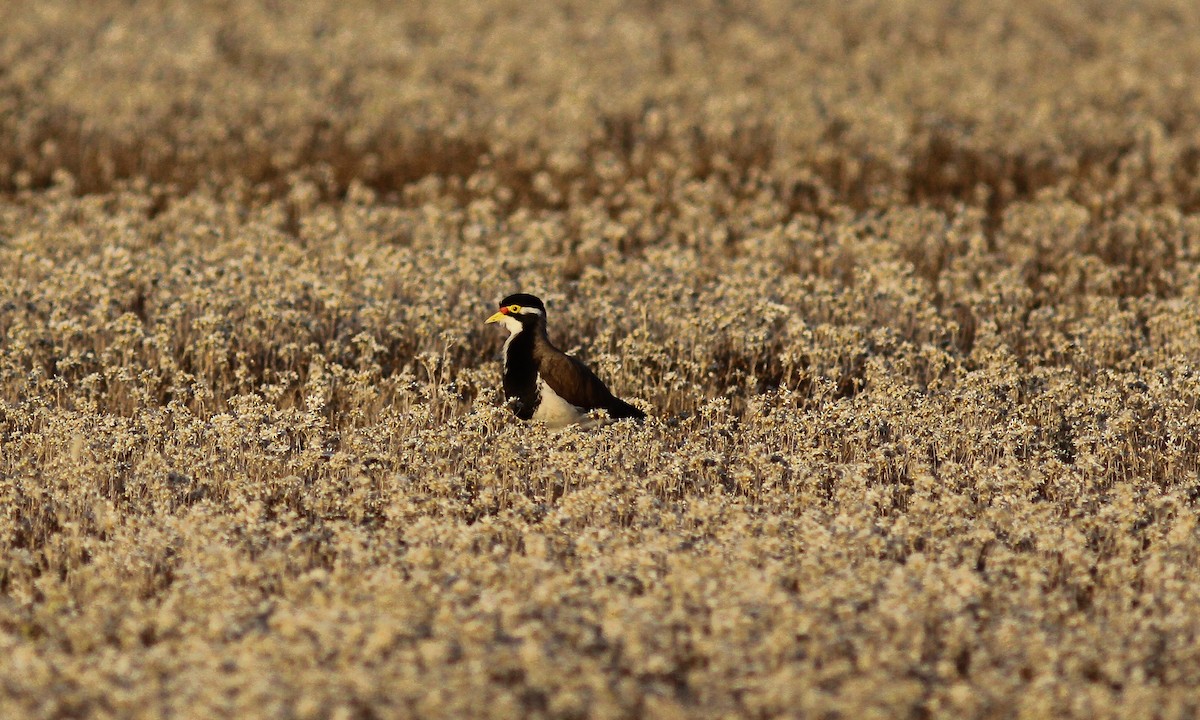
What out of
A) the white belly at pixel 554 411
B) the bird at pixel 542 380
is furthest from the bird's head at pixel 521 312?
the white belly at pixel 554 411

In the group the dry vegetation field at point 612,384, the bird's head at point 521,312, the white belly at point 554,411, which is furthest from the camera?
the bird's head at point 521,312

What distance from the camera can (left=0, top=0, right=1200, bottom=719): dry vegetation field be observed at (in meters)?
6.07

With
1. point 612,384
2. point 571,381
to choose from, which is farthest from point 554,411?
point 612,384

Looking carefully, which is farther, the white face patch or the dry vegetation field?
the white face patch

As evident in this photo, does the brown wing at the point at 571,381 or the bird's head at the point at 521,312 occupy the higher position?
the bird's head at the point at 521,312

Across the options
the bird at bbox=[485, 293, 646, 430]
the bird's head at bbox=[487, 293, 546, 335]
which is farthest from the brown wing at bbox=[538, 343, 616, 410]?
the bird's head at bbox=[487, 293, 546, 335]

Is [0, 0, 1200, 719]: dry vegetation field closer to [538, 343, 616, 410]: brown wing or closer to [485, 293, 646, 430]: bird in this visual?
[485, 293, 646, 430]: bird

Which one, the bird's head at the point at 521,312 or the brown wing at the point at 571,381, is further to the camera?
the bird's head at the point at 521,312

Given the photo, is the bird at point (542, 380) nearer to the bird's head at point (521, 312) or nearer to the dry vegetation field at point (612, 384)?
the bird's head at point (521, 312)

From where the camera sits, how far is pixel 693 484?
29.5 ft

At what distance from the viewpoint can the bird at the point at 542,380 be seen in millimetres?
9727

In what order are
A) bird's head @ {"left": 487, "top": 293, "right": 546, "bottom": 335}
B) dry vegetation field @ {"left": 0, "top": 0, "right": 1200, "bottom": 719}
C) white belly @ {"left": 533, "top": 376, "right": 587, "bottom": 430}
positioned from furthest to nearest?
1. bird's head @ {"left": 487, "top": 293, "right": 546, "bottom": 335}
2. white belly @ {"left": 533, "top": 376, "right": 587, "bottom": 430}
3. dry vegetation field @ {"left": 0, "top": 0, "right": 1200, "bottom": 719}

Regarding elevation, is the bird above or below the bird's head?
below

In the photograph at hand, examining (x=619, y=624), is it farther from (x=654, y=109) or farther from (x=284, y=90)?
(x=284, y=90)
